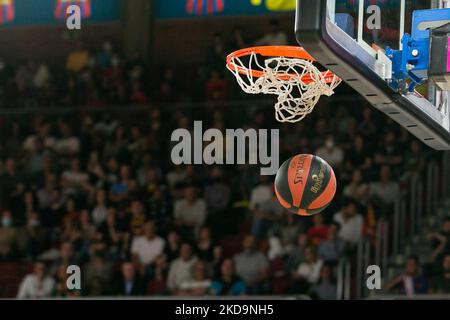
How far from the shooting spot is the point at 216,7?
529 inches

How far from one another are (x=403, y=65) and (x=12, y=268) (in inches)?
262

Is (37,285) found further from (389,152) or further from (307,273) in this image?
(389,152)

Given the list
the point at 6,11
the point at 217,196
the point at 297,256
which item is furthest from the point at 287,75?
the point at 6,11

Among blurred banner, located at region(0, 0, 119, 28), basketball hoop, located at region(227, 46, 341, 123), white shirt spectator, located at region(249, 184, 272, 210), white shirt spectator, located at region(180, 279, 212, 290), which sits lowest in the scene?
white shirt spectator, located at region(180, 279, 212, 290)

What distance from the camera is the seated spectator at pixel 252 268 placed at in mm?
9961

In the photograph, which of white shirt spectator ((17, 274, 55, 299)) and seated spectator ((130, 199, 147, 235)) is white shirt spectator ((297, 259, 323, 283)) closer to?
seated spectator ((130, 199, 147, 235))

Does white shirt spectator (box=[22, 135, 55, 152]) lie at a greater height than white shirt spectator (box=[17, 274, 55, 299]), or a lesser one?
greater

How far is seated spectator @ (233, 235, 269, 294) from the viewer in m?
9.96

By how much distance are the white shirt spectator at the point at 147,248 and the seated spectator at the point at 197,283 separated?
486 millimetres

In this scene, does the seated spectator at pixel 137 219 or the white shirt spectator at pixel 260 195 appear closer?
the white shirt spectator at pixel 260 195

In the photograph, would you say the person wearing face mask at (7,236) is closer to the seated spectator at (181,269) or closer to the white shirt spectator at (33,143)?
the white shirt spectator at (33,143)

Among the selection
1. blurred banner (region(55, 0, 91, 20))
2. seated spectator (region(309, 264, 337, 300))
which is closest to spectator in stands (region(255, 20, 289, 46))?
blurred banner (region(55, 0, 91, 20))

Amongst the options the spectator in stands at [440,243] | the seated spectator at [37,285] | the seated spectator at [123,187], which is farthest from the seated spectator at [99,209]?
the spectator in stands at [440,243]
